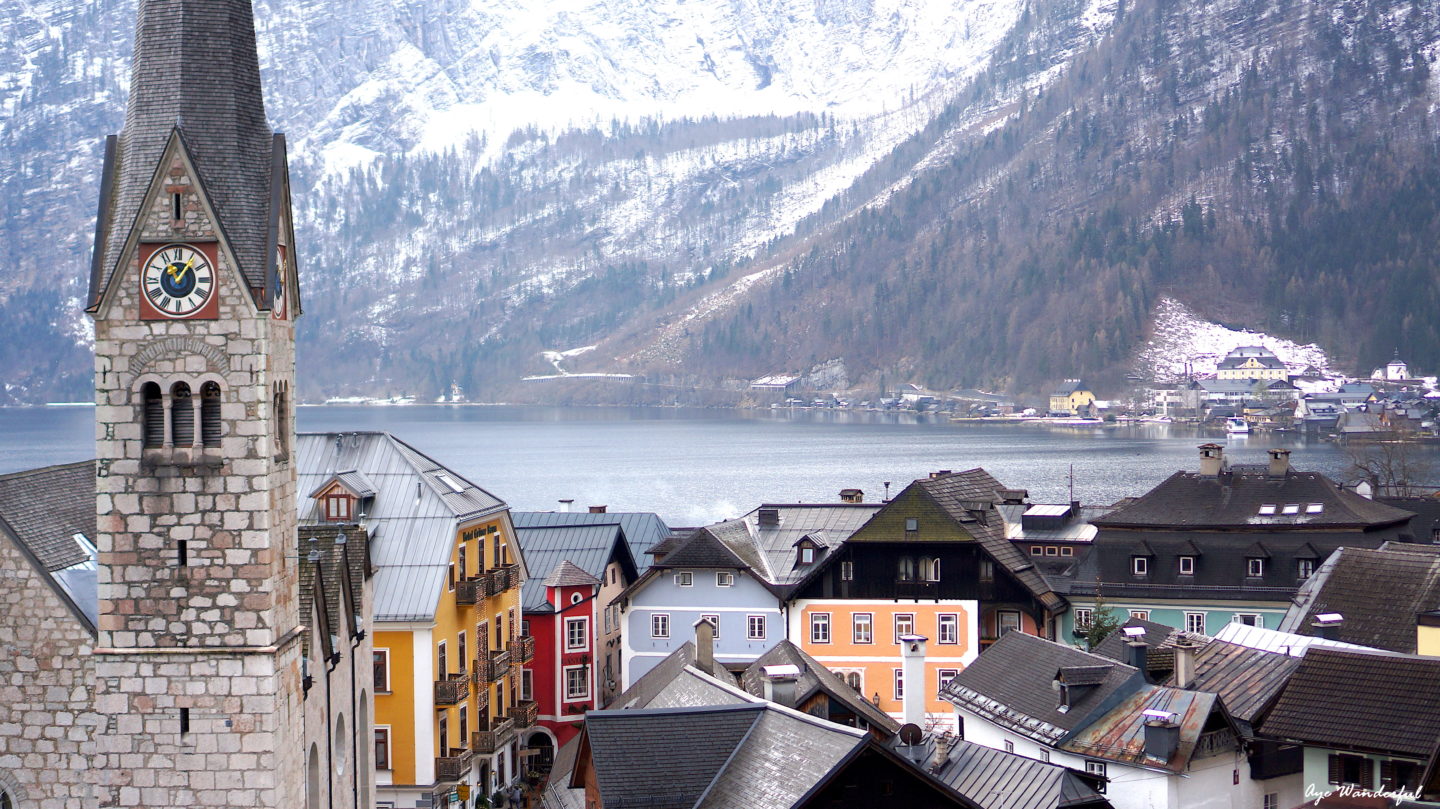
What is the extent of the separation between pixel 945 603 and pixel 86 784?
44.0 meters

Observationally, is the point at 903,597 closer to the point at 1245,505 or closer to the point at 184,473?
the point at 1245,505

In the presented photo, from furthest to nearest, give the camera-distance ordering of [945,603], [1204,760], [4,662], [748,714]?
1. [945,603]
2. [1204,760]
3. [748,714]
4. [4,662]

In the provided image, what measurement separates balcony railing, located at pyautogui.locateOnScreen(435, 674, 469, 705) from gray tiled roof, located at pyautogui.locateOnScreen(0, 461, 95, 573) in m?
20.8

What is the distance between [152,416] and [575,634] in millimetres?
38968

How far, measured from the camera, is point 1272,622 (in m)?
69.8

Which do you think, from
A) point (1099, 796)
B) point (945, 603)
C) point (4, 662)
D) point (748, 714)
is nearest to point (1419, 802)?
point (1099, 796)

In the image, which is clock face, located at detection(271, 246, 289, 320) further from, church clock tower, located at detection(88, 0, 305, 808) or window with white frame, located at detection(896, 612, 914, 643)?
window with white frame, located at detection(896, 612, 914, 643)

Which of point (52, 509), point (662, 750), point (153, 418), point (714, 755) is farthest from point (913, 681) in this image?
point (153, 418)

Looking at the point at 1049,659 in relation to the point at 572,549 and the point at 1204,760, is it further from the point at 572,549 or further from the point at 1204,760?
the point at 572,549

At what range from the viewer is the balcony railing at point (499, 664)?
178 ft

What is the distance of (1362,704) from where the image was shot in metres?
37.4

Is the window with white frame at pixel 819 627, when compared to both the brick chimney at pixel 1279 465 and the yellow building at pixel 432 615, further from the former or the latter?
the brick chimney at pixel 1279 465

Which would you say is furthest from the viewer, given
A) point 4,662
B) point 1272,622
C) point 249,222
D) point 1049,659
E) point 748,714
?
point 1272,622

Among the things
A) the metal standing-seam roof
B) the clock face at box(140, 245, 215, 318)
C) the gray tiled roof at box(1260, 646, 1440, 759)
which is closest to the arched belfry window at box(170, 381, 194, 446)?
the clock face at box(140, 245, 215, 318)
